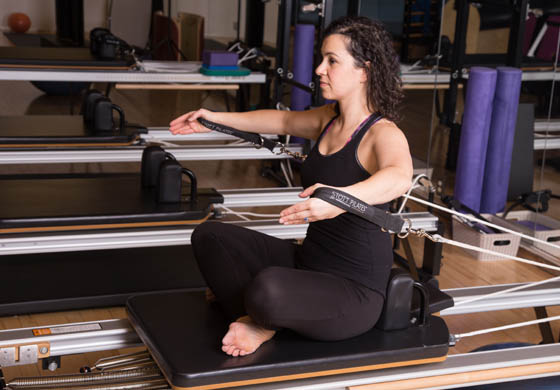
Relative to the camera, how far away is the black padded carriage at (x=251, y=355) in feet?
4.88

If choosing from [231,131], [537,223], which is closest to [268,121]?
[231,131]

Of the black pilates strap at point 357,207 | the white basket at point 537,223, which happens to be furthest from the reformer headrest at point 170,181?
the white basket at point 537,223

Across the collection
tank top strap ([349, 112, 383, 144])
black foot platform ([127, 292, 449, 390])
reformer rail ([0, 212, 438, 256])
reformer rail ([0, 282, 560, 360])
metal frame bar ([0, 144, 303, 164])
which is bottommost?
reformer rail ([0, 282, 560, 360])

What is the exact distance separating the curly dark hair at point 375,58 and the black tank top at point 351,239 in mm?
43

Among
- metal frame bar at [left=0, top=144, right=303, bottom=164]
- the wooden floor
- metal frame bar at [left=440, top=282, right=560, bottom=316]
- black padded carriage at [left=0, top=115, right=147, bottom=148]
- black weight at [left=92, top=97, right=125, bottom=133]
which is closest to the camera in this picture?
metal frame bar at [left=440, top=282, right=560, bottom=316]

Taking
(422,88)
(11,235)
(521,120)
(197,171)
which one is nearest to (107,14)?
(197,171)

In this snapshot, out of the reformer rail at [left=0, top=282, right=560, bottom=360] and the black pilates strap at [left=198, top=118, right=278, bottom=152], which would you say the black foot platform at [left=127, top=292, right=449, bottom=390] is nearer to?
the reformer rail at [left=0, top=282, right=560, bottom=360]

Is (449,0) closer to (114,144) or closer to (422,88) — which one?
(422,88)

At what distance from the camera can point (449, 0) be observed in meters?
3.97

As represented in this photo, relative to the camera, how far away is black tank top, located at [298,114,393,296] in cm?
167

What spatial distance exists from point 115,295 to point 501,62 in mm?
2279

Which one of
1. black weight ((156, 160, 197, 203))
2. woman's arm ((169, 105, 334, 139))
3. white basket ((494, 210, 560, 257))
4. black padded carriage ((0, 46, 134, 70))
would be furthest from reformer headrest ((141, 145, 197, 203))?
black padded carriage ((0, 46, 134, 70))

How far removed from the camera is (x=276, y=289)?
1544mm

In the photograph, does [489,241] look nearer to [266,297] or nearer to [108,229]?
[108,229]
